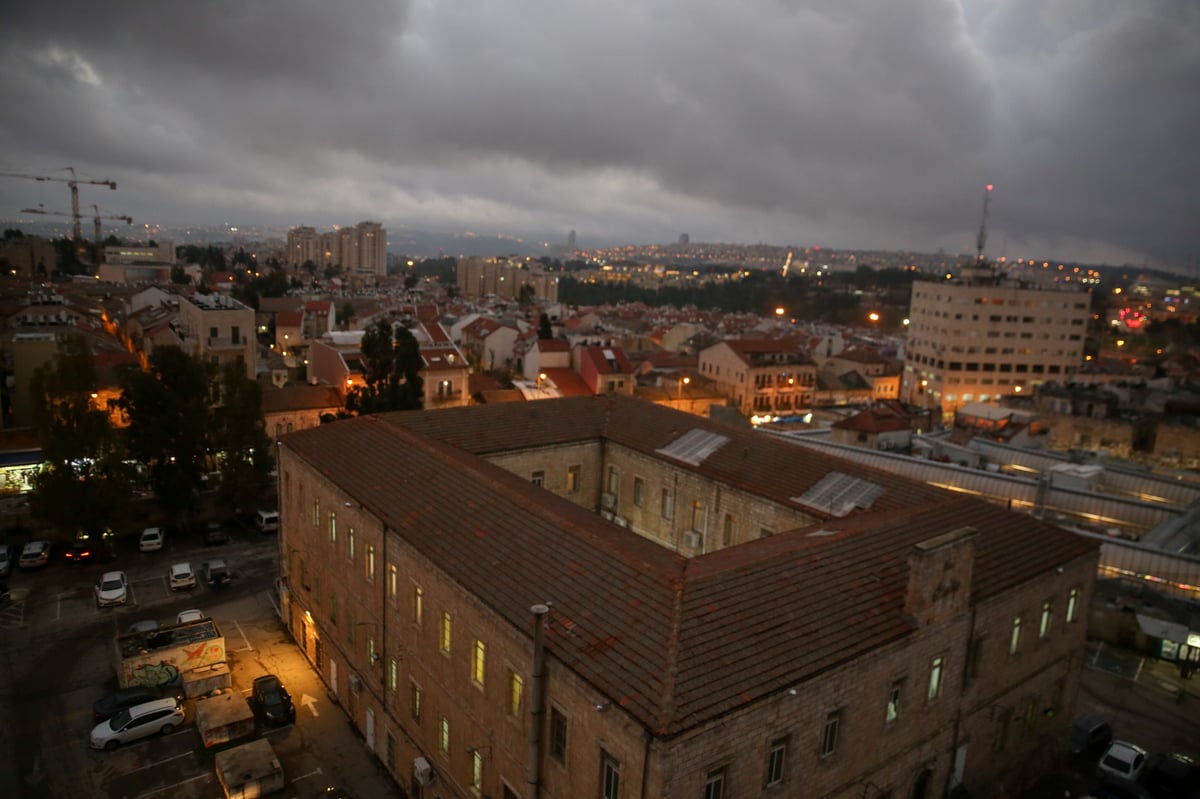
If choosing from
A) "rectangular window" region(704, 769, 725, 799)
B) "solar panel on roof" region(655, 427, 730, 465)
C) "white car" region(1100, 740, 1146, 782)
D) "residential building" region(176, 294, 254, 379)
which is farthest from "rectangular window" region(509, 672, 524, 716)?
"residential building" region(176, 294, 254, 379)

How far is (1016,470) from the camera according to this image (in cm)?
3544

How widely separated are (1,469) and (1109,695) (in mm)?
42725

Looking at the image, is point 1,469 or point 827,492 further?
point 1,469


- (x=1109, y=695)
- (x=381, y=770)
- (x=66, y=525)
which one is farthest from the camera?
(x=66, y=525)

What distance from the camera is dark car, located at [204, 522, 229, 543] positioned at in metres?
30.3

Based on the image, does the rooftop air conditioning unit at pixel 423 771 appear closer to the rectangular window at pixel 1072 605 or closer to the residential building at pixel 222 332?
the rectangular window at pixel 1072 605

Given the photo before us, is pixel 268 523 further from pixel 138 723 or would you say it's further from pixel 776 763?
pixel 776 763

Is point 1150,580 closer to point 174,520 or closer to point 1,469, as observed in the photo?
point 174,520

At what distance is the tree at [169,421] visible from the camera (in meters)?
29.7

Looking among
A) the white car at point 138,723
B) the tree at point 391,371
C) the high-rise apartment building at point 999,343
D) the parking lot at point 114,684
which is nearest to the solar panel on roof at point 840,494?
the parking lot at point 114,684

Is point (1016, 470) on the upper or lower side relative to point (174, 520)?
upper

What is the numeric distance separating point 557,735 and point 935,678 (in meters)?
7.42

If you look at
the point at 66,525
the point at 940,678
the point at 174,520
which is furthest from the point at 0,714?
the point at 940,678

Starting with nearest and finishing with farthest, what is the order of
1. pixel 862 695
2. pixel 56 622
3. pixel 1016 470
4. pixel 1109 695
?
1. pixel 862 695
2. pixel 1109 695
3. pixel 56 622
4. pixel 1016 470
